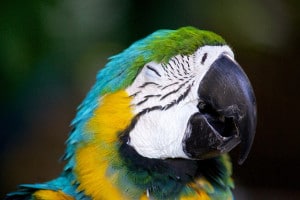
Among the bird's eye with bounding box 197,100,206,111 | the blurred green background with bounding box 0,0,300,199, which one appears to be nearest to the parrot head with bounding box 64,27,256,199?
the bird's eye with bounding box 197,100,206,111

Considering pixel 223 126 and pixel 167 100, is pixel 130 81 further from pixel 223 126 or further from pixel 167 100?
pixel 223 126

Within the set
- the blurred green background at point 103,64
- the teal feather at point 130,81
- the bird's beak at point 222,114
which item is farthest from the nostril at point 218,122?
the blurred green background at point 103,64

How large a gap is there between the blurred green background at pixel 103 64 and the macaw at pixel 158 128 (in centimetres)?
77

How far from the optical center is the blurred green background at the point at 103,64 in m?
2.14

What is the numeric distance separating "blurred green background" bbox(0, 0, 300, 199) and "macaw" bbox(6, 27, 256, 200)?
77 cm

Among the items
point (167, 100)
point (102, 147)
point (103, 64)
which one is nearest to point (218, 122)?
point (167, 100)

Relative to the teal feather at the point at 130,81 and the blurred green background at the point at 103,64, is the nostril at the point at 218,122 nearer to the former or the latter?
the teal feather at the point at 130,81

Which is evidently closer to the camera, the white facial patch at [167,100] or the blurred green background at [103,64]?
the white facial patch at [167,100]

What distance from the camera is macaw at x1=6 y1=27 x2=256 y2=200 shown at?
52.1 inches

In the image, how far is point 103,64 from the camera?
2.37 metres

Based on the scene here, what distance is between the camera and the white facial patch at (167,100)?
A: 1348mm

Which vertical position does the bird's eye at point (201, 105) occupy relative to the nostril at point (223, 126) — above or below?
above

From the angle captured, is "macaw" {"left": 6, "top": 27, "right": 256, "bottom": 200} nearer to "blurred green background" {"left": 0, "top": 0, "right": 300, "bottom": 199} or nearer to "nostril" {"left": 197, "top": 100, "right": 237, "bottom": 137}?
"nostril" {"left": 197, "top": 100, "right": 237, "bottom": 137}

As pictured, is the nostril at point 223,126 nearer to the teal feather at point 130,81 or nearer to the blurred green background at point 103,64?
the teal feather at point 130,81
